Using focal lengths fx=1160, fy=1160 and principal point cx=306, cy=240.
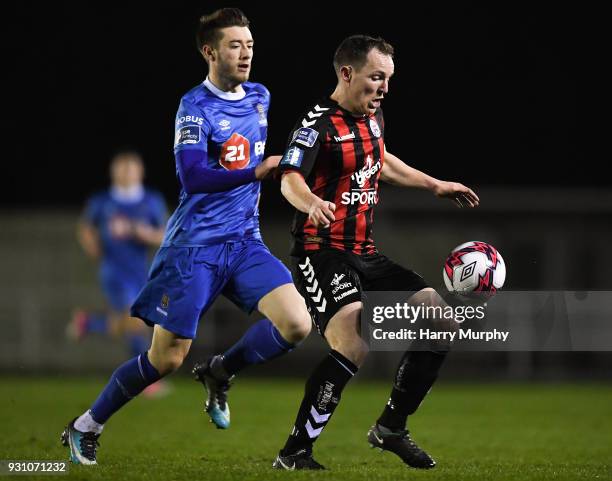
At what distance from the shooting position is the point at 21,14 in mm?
17922

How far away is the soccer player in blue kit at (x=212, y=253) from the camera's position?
619 centimetres

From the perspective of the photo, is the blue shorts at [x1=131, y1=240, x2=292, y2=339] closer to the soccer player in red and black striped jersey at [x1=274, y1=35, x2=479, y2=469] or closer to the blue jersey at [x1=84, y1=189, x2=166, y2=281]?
the soccer player in red and black striped jersey at [x1=274, y1=35, x2=479, y2=469]

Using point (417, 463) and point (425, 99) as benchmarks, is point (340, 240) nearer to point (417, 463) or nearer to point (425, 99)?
point (417, 463)


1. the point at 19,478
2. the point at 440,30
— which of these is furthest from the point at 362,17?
the point at 19,478

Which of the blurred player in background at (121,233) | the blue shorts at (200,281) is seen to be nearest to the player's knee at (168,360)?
the blue shorts at (200,281)

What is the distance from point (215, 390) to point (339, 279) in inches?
53.9

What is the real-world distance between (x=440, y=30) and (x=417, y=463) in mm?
12017

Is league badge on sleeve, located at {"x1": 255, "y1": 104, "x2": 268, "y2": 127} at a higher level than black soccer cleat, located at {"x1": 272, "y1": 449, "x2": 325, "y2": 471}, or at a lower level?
higher

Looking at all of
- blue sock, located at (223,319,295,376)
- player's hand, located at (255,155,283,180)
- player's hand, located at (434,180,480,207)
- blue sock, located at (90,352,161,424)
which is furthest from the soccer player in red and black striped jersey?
blue sock, located at (90,352,161,424)

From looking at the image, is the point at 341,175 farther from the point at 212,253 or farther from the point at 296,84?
the point at 296,84

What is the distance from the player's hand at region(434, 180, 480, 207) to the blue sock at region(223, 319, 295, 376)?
1173mm

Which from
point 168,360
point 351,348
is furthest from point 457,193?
point 168,360

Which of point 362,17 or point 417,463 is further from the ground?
point 362,17

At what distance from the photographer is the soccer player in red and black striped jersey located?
226 inches
